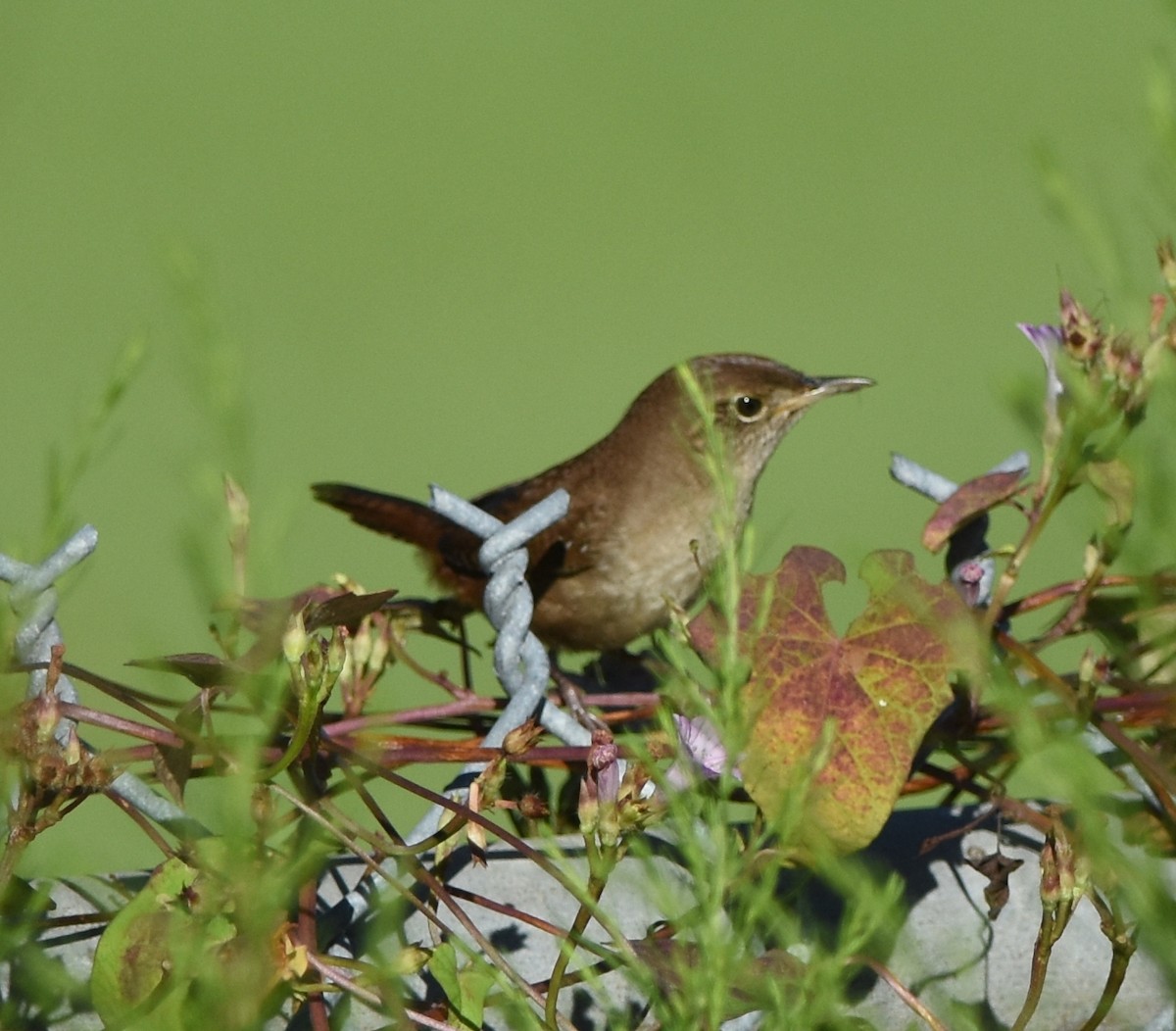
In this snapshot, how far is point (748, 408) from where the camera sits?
264cm

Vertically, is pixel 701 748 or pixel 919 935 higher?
pixel 701 748

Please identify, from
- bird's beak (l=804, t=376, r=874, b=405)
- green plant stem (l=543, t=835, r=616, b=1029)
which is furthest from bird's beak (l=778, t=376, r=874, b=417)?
green plant stem (l=543, t=835, r=616, b=1029)

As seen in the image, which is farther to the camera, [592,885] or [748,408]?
[748,408]

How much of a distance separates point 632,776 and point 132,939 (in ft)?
1.06

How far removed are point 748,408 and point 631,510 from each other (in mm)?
270

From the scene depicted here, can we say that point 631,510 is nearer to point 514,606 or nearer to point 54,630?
point 514,606

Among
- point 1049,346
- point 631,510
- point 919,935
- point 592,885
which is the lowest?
point 919,935

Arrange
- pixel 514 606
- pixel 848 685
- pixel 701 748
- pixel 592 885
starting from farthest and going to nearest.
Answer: pixel 514 606
pixel 848 685
pixel 701 748
pixel 592 885

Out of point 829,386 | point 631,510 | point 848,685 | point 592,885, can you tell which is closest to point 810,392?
point 829,386

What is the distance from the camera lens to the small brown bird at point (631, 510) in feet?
8.21

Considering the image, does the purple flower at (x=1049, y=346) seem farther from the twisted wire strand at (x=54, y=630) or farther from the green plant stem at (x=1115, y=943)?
the twisted wire strand at (x=54, y=630)

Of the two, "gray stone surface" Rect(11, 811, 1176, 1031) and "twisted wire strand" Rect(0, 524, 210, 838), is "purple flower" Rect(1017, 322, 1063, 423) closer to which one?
"gray stone surface" Rect(11, 811, 1176, 1031)

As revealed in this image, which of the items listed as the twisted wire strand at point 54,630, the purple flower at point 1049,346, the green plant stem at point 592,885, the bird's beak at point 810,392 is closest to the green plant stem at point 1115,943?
the green plant stem at point 592,885

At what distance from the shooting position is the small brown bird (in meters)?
2.50
